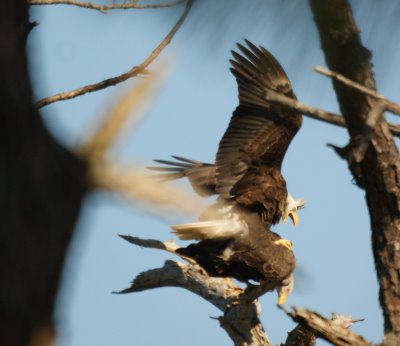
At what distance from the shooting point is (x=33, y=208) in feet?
4.00

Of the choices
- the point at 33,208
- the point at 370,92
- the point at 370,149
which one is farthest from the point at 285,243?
the point at 33,208

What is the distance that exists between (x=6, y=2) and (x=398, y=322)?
2.17 meters

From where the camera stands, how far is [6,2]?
4.44 feet

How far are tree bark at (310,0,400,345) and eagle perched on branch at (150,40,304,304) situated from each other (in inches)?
74.3

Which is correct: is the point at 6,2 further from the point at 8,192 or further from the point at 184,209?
the point at 184,209

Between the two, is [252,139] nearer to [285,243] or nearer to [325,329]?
[285,243]

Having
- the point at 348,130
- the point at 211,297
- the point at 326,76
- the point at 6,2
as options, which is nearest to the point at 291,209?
the point at 211,297

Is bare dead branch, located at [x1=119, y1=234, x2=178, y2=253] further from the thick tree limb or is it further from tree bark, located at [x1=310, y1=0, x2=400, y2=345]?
tree bark, located at [x1=310, y1=0, x2=400, y2=345]

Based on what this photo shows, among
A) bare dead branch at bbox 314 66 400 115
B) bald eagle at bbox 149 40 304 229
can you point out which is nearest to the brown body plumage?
bald eagle at bbox 149 40 304 229

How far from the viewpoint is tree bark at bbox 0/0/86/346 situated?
119cm

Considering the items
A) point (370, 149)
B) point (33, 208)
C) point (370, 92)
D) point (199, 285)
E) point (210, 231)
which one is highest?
point (370, 92)

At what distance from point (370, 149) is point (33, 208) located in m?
1.77

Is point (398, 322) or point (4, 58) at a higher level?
point (4, 58)

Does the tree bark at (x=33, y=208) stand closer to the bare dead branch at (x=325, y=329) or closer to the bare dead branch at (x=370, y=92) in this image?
the bare dead branch at (x=370, y=92)
